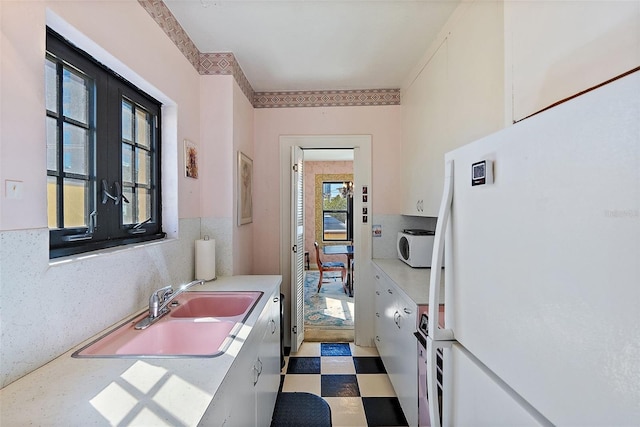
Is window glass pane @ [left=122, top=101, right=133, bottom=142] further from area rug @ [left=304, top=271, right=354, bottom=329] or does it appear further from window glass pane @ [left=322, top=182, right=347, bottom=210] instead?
window glass pane @ [left=322, top=182, right=347, bottom=210]

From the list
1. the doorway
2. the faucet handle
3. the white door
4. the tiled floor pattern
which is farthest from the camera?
the doorway

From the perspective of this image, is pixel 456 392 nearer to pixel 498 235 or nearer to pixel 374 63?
pixel 498 235

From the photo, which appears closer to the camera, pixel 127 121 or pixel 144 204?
pixel 127 121

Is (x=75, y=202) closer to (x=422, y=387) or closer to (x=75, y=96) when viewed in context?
(x=75, y=96)

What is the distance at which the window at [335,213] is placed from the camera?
6.76 meters

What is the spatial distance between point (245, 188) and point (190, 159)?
2.16 ft

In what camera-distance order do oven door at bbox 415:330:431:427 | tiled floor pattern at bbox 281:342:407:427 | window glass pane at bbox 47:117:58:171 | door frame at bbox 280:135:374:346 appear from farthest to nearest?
door frame at bbox 280:135:374:346 < tiled floor pattern at bbox 281:342:407:427 < oven door at bbox 415:330:431:427 < window glass pane at bbox 47:117:58:171

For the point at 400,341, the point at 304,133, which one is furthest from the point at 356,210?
the point at 400,341

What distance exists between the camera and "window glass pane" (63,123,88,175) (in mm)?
1146

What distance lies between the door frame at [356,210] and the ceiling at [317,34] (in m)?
0.56

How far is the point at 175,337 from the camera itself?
1356 millimetres

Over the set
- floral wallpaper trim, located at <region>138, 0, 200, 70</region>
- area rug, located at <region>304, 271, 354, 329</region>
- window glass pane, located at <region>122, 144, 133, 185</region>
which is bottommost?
area rug, located at <region>304, 271, 354, 329</region>

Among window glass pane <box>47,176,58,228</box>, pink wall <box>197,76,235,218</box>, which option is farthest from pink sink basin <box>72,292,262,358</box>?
pink wall <box>197,76,235,218</box>

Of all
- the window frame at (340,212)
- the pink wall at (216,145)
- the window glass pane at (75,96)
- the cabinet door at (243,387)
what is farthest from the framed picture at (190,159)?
the window frame at (340,212)
